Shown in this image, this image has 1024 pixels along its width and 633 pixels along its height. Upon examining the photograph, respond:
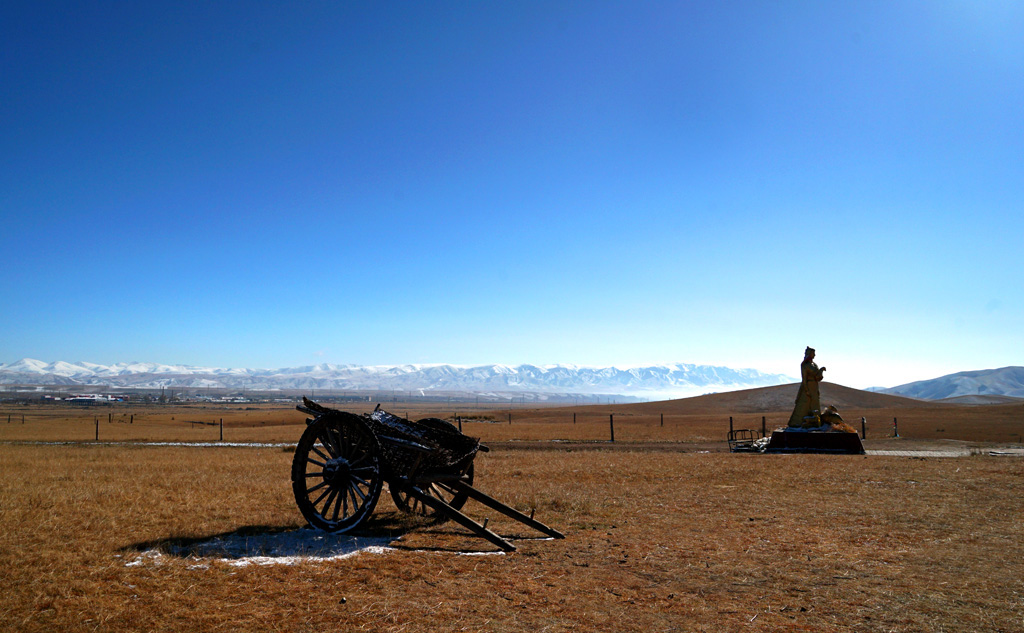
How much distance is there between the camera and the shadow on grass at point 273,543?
24.6 feet

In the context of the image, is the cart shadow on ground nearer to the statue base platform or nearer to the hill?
the statue base platform

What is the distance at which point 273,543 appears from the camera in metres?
8.10

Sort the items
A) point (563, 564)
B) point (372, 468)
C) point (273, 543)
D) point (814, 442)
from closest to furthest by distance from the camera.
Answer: point (563, 564)
point (273, 543)
point (372, 468)
point (814, 442)

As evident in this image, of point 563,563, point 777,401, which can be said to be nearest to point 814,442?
point 563,563

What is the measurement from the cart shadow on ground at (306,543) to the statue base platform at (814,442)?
60.0 feet

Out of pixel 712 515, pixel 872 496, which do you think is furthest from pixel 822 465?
pixel 712 515

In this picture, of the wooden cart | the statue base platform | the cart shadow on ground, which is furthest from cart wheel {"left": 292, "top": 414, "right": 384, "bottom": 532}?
the statue base platform

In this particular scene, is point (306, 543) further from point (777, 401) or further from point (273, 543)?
point (777, 401)

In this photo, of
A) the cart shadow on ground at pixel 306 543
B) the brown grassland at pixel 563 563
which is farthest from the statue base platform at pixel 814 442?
the cart shadow on ground at pixel 306 543

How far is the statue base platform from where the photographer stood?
74.6ft

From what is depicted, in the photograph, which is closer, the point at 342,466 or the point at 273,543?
the point at 273,543

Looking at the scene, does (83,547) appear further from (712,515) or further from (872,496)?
(872,496)

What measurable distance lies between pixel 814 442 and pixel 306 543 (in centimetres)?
2108

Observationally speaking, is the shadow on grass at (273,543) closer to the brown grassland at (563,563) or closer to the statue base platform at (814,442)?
the brown grassland at (563,563)
